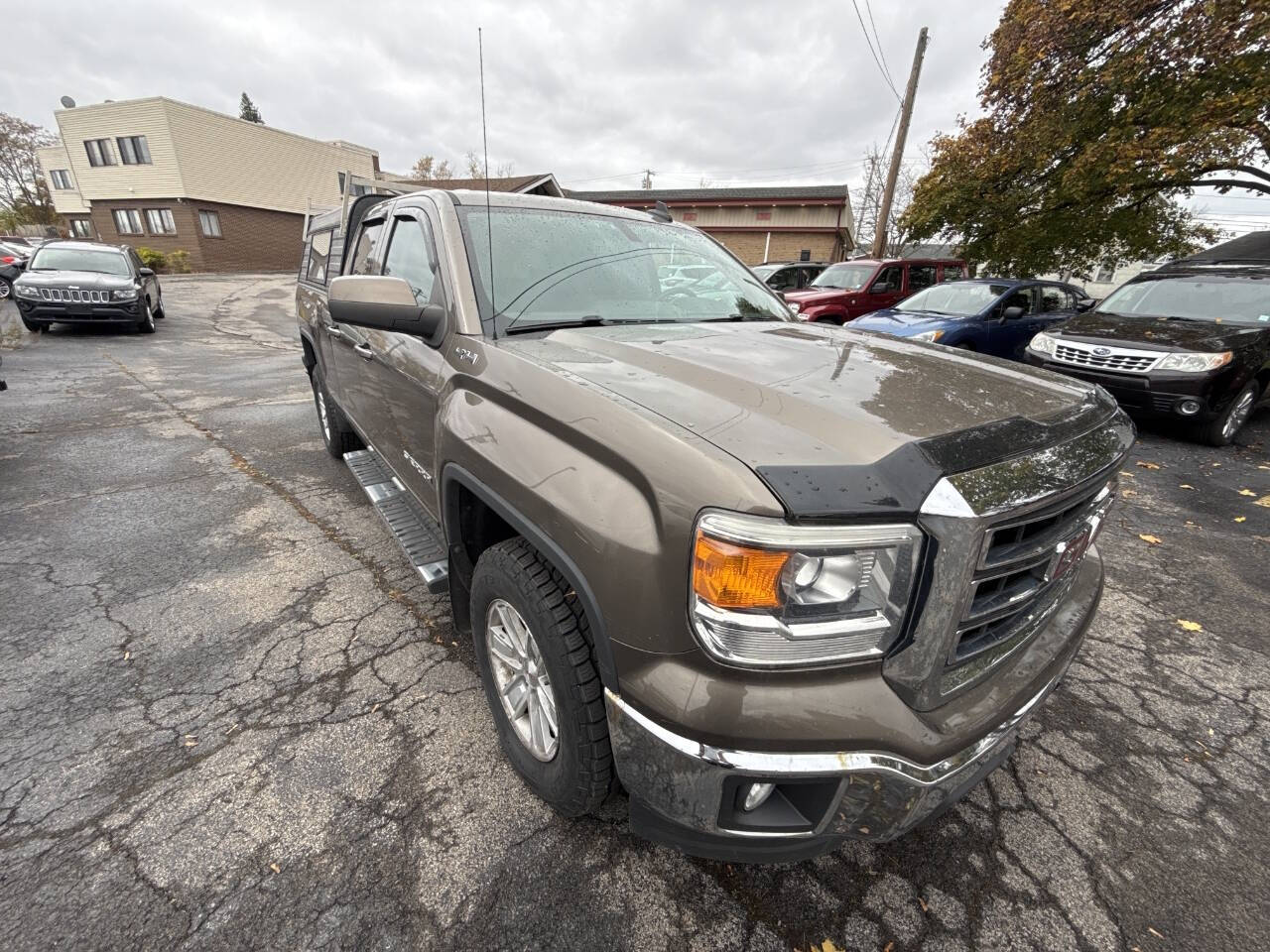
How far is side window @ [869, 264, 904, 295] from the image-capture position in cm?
1070

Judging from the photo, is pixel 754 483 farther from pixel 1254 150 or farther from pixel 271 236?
pixel 271 236

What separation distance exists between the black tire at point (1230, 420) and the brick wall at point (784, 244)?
27.6m

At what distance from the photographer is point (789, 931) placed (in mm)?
1601

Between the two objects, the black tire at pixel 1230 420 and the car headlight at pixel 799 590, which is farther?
the black tire at pixel 1230 420

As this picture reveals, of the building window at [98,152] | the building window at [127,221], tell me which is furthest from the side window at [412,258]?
the building window at [98,152]

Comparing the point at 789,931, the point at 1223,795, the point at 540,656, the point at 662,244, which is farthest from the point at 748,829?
the point at 662,244

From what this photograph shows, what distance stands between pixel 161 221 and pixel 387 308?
39327 mm

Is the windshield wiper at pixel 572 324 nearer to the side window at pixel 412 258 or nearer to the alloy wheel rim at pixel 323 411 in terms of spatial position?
the side window at pixel 412 258

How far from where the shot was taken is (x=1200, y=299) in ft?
22.0

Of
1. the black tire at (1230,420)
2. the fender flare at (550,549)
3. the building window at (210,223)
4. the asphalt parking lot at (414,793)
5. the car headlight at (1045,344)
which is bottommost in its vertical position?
the asphalt parking lot at (414,793)

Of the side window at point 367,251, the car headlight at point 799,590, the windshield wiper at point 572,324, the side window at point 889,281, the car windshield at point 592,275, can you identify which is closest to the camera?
the car headlight at point 799,590

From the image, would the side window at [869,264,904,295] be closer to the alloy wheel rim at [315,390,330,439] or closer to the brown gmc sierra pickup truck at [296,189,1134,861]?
the alloy wheel rim at [315,390,330,439]

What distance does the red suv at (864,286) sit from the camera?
33.3 ft

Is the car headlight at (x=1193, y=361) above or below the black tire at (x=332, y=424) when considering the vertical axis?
above
